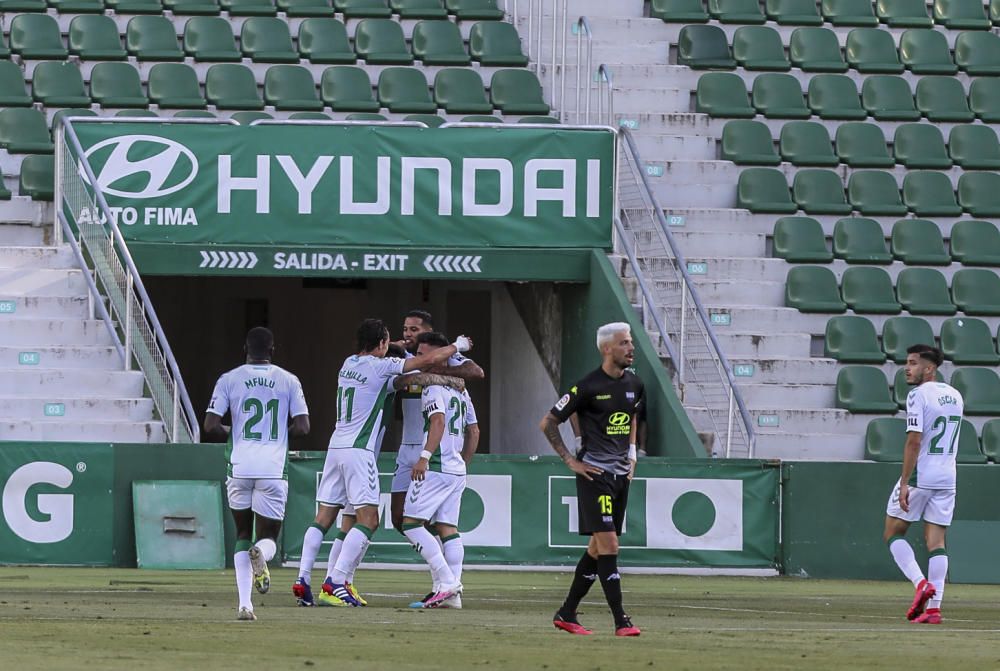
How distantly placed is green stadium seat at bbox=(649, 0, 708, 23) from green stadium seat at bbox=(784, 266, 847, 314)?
509 cm

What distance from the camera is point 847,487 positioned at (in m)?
18.6

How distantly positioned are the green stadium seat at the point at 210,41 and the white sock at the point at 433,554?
1236 centimetres

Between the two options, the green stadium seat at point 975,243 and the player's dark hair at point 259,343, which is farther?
the green stadium seat at point 975,243

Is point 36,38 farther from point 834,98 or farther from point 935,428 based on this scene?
point 935,428

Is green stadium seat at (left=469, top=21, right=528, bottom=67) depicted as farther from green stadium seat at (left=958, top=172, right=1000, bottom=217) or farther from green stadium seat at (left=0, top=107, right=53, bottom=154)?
green stadium seat at (left=958, top=172, right=1000, bottom=217)

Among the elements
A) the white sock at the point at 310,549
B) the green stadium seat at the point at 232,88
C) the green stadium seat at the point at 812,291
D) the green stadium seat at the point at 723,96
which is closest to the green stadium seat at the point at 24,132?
the green stadium seat at the point at 232,88

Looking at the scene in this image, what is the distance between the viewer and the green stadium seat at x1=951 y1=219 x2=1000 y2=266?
23172 mm

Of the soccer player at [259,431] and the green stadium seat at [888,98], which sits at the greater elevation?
the green stadium seat at [888,98]

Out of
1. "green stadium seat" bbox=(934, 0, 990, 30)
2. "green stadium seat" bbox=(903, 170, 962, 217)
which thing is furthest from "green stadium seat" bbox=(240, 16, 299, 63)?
"green stadium seat" bbox=(934, 0, 990, 30)

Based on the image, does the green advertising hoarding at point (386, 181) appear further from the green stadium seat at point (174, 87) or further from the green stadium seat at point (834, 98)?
the green stadium seat at point (834, 98)

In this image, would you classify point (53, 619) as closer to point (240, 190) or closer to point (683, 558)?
point (683, 558)

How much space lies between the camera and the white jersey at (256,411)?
39.4 feet

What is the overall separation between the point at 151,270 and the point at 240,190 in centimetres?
141

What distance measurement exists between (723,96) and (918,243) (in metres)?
3.42
